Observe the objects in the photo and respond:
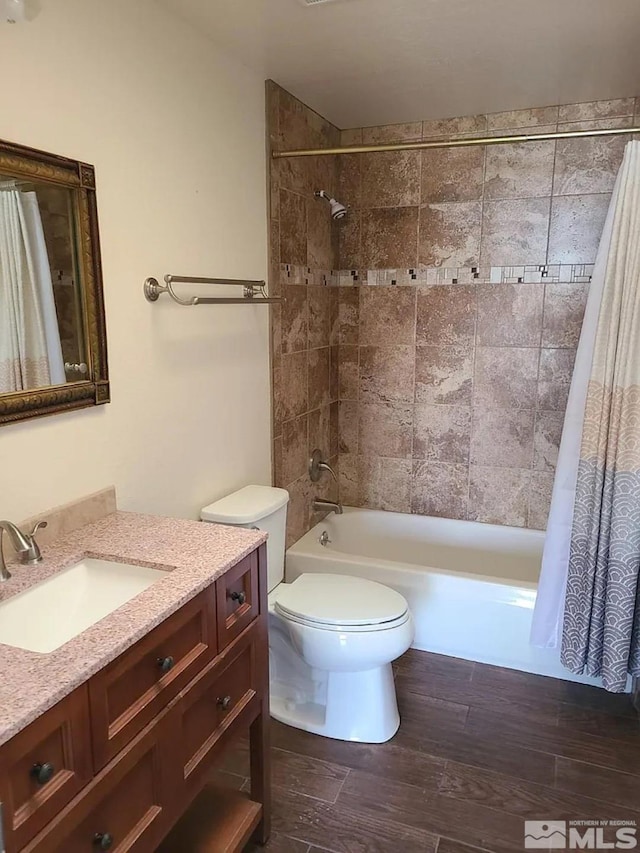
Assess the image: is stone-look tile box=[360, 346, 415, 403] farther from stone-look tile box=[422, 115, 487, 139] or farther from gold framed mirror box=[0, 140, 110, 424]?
gold framed mirror box=[0, 140, 110, 424]

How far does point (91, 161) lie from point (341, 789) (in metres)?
1.98

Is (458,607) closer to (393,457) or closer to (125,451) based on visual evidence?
(393,457)

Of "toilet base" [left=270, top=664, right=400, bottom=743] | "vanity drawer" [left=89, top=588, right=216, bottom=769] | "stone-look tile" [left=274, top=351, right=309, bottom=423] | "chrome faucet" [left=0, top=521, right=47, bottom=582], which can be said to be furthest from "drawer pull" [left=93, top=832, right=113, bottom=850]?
"stone-look tile" [left=274, top=351, right=309, bottom=423]

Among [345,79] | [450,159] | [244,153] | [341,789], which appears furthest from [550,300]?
[341,789]

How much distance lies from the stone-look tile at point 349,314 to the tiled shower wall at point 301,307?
0.12 ft

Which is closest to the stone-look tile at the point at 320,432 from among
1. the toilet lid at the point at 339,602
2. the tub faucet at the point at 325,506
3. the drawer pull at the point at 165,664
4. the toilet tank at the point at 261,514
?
the tub faucet at the point at 325,506

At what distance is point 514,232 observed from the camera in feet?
9.99

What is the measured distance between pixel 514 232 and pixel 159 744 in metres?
2.65

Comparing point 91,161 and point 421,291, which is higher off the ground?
→ point 91,161

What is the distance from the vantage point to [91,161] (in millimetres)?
1685

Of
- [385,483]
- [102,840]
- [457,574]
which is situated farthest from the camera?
[385,483]

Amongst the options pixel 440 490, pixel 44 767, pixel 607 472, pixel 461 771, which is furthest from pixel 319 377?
pixel 44 767

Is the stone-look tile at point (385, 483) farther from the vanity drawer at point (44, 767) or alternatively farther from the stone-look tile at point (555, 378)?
the vanity drawer at point (44, 767)

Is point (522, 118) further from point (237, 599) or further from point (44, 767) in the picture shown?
point (44, 767)
